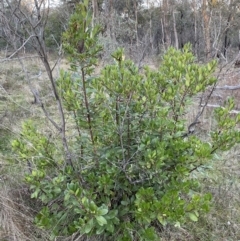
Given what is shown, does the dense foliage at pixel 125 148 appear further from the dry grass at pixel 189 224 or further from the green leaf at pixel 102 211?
the dry grass at pixel 189 224

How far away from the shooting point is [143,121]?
1.78m

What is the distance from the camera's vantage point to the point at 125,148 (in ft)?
5.98

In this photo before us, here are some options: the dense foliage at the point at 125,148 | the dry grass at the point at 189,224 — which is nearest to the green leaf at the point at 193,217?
the dense foliage at the point at 125,148

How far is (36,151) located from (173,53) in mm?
1198

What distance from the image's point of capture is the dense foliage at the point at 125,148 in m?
1.51

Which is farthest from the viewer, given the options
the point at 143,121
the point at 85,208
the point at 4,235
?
the point at 4,235

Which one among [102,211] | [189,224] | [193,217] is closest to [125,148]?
[102,211]

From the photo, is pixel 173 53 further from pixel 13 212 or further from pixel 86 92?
pixel 13 212

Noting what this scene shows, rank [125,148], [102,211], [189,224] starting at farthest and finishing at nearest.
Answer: [189,224], [125,148], [102,211]

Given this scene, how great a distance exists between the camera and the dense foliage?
59.6 inches

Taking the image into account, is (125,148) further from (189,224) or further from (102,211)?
(189,224)

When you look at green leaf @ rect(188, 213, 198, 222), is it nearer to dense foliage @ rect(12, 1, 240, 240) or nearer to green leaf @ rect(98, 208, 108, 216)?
dense foliage @ rect(12, 1, 240, 240)

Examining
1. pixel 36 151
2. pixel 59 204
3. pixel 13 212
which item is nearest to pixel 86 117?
pixel 36 151

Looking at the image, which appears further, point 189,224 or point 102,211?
point 189,224
